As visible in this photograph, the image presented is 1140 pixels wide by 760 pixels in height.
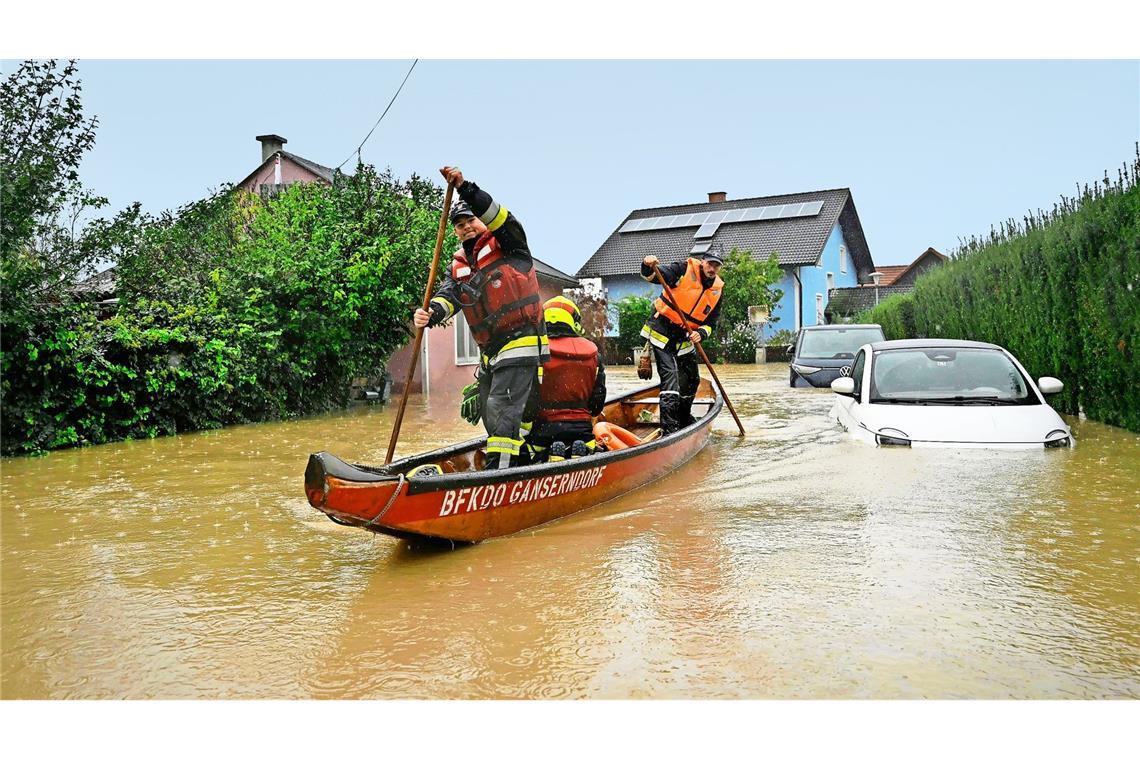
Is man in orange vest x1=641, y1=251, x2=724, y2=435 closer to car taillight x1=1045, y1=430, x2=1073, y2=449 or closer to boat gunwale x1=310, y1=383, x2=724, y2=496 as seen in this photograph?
boat gunwale x1=310, y1=383, x2=724, y2=496

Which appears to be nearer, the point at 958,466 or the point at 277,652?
the point at 277,652

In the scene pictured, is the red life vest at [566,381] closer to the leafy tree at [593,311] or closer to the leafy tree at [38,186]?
the leafy tree at [38,186]

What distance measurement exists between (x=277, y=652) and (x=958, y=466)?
6481mm

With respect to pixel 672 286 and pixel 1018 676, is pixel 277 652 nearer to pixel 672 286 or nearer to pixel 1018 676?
pixel 1018 676

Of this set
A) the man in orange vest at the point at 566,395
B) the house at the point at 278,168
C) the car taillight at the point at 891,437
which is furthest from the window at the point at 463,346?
the man in orange vest at the point at 566,395

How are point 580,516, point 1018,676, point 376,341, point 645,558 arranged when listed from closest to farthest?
point 1018,676 < point 645,558 < point 580,516 < point 376,341

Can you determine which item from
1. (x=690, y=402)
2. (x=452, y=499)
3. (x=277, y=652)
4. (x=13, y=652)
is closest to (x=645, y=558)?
(x=452, y=499)

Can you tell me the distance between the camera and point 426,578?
5441 millimetres

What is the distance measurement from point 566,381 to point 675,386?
2.99 meters

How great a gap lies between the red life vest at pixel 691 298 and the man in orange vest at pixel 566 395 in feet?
9.26

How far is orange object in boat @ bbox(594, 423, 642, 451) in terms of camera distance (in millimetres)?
8508

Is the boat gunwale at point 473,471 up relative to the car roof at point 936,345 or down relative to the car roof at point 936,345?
down

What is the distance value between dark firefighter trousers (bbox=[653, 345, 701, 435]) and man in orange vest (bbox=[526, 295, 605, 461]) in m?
2.50

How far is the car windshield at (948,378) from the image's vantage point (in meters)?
9.52
